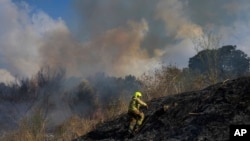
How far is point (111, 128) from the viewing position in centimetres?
2289

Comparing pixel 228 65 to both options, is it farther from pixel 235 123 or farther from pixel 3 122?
pixel 235 123

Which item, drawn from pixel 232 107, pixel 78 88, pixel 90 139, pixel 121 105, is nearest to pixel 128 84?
pixel 78 88

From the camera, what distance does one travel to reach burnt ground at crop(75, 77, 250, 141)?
1596 centimetres

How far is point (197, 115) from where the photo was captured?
58.4 feet

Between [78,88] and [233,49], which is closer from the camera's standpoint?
[233,49]

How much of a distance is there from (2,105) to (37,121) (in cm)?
3539

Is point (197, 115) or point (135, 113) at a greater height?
point (135, 113)

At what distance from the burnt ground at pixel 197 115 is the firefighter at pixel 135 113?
0.44m

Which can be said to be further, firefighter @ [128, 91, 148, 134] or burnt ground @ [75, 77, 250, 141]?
firefighter @ [128, 91, 148, 134]

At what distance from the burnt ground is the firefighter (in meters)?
0.44

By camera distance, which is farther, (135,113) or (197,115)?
(135,113)

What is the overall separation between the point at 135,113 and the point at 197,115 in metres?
2.97

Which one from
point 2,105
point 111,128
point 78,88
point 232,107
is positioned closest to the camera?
point 232,107

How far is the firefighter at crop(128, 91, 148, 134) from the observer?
18766mm
